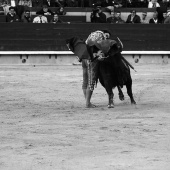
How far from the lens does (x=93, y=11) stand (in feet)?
63.0

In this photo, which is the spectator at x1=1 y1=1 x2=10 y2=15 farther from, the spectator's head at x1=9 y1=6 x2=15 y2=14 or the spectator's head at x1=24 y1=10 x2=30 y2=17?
the spectator's head at x1=24 y1=10 x2=30 y2=17

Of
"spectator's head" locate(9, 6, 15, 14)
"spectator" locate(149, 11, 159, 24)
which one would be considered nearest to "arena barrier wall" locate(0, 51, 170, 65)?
"spectator" locate(149, 11, 159, 24)

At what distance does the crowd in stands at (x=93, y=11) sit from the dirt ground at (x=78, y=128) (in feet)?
14.7

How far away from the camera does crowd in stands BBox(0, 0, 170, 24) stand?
19.4 meters

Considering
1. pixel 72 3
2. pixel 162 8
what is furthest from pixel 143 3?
pixel 72 3

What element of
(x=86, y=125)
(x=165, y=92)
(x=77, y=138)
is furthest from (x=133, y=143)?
(x=165, y=92)

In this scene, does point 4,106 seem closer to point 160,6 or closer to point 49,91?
point 49,91

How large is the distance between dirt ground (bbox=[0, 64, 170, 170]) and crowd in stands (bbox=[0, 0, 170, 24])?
449cm

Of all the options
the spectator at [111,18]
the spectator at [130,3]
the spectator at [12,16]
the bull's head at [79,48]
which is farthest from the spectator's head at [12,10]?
the bull's head at [79,48]

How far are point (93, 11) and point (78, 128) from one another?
1050cm

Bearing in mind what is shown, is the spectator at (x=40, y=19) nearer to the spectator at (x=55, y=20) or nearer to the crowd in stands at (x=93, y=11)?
the crowd in stands at (x=93, y=11)

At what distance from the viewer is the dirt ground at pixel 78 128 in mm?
6922

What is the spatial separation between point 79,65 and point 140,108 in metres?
8.42

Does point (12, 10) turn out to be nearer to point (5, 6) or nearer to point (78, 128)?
point (5, 6)
